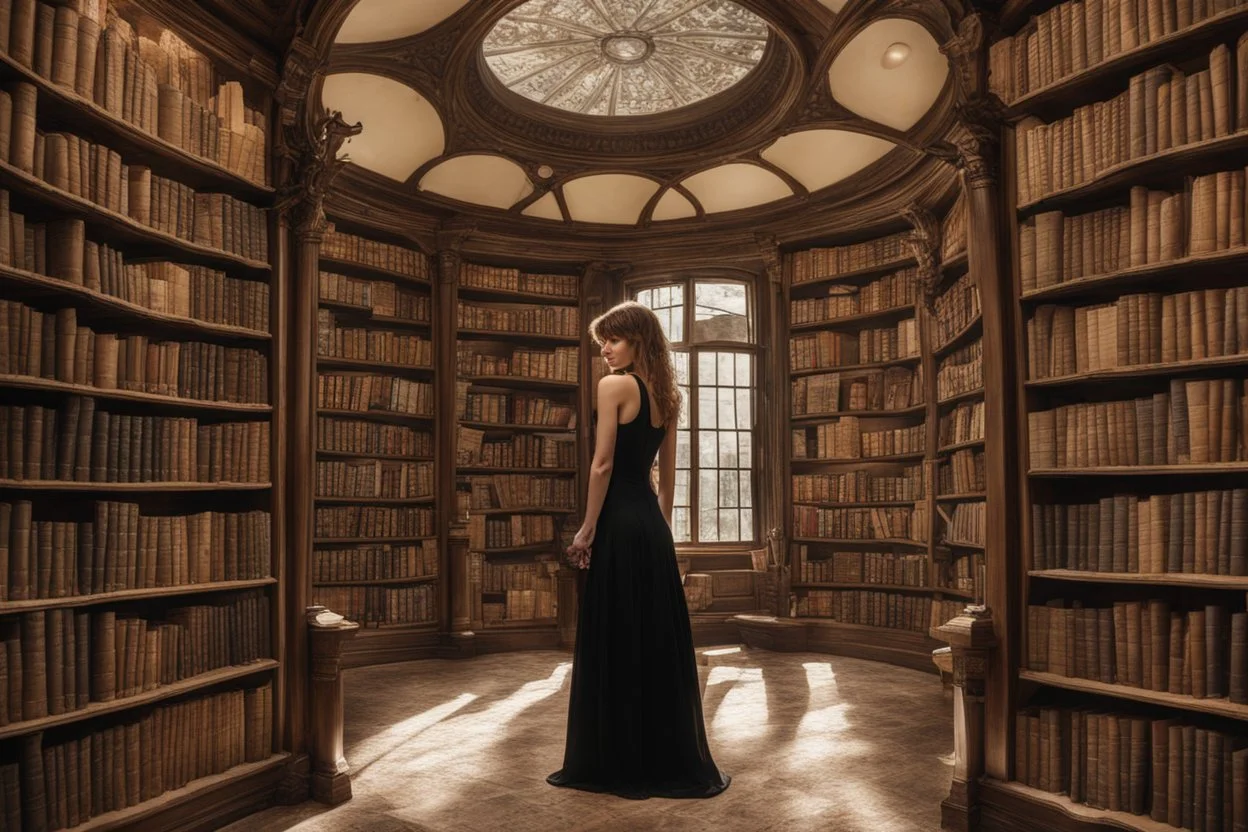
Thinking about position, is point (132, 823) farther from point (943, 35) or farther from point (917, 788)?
point (943, 35)

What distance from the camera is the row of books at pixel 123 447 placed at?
2629mm

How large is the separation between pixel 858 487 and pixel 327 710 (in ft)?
14.5

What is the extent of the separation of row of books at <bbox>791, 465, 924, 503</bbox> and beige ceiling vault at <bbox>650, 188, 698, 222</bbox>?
2.37m

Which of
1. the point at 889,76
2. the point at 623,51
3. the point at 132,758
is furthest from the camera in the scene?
the point at 623,51

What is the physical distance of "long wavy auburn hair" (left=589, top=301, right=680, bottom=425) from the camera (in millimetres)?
3381

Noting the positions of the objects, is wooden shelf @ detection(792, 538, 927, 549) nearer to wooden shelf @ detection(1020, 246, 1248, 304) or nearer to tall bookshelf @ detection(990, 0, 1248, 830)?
tall bookshelf @ detection(990, 0, 1248, 830)

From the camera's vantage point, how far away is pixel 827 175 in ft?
21.9

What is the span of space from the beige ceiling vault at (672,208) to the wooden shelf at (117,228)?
4333mm

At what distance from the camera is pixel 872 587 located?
6.64m

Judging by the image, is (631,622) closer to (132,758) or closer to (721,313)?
(132,758)

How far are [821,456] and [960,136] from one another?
12.7 feet

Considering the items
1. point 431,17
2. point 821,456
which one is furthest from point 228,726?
point 821,456

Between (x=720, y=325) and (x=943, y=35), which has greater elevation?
(x=943, y=35)

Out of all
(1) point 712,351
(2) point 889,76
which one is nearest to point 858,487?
(1) point 712,351
